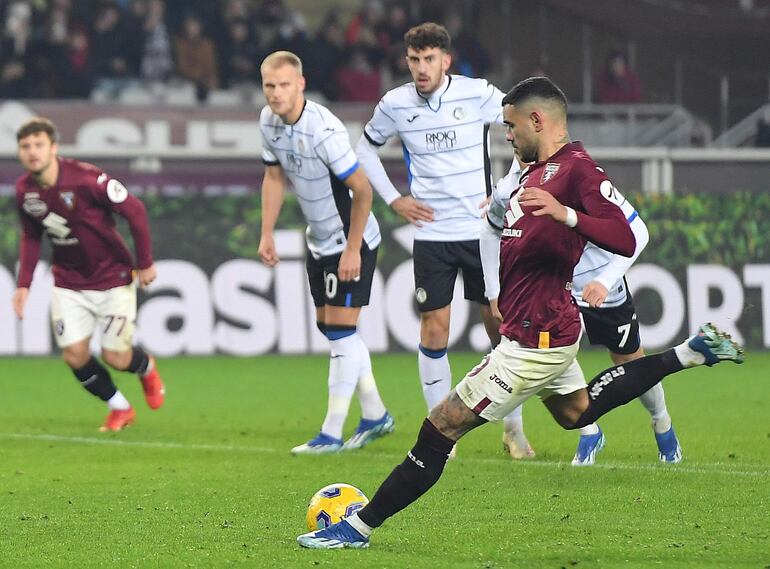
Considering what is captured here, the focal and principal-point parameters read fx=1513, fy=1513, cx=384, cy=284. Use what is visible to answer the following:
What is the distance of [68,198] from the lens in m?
10.1

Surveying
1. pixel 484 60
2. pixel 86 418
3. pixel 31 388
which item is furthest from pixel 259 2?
pixel 86 418

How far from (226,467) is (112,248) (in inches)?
96.3

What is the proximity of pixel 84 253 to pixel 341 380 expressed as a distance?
7.32 ft

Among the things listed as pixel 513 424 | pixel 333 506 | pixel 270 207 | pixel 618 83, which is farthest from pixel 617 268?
pixel 618 83

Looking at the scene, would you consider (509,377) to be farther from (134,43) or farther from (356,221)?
(134,43)

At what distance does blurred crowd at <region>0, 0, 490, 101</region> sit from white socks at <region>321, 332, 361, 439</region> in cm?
1122

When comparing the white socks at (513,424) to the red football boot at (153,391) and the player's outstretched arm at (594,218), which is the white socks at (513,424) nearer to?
the player's outstretched arm at (594,218)

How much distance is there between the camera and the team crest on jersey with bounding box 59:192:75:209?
10.1m

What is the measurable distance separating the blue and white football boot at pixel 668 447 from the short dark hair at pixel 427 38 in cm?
252

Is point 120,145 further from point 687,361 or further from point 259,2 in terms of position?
point 687,361

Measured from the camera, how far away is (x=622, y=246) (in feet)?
19.3

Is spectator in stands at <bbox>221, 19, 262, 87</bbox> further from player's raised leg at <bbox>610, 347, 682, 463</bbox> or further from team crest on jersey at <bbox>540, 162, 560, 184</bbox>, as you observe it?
team crest on jersey at <bbox>540, 162, 560, 184</bbox>

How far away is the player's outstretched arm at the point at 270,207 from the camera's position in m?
9.31

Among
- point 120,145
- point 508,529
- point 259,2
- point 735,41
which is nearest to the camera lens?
point 508,529
